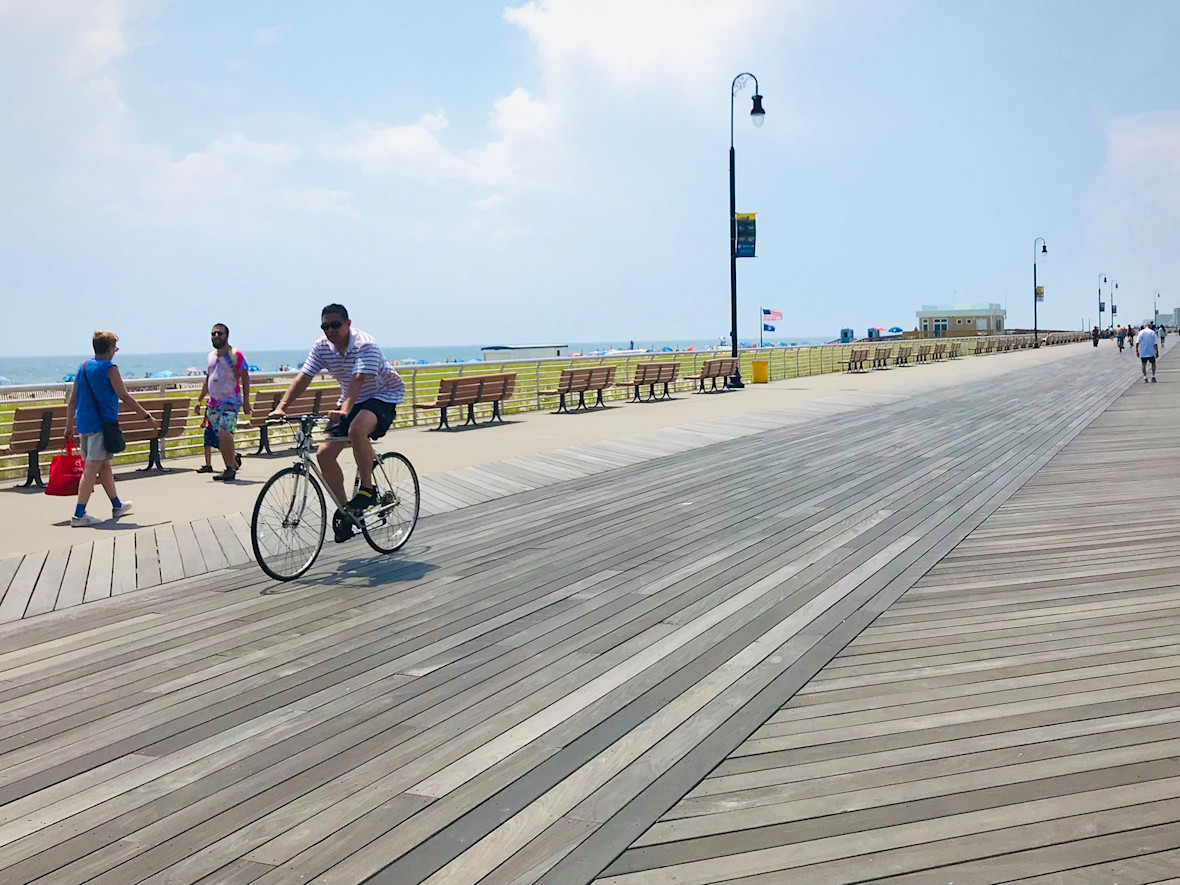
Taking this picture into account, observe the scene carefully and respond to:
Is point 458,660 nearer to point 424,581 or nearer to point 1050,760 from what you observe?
point 424,581

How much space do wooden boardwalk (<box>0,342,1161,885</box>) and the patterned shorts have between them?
421 cm

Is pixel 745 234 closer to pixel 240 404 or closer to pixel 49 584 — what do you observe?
pixel 240 404

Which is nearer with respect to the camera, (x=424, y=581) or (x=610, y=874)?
(x=610, y=874)

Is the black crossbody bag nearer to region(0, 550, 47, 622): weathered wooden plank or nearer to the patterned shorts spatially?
region(0, 550, 47, 622): weathered wooden plank

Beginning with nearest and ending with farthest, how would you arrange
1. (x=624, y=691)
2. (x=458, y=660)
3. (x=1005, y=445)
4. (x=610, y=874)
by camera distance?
(x=610, y=874) → (x=624, y=691) → (x=458, y=660) → (x=1005, y=445)

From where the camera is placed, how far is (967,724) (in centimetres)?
390

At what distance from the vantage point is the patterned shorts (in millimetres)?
11312

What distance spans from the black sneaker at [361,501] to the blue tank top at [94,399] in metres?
2.89

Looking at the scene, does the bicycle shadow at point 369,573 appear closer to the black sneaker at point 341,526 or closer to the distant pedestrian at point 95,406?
the black sneaker at point 341,526

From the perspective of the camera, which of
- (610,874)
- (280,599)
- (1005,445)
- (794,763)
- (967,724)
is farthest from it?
(1005,445)

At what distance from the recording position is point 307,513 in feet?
22.0

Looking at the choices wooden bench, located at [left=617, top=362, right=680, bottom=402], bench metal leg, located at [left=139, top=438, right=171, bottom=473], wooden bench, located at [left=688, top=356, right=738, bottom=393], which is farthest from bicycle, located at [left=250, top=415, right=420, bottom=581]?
wooden bench, located at [left=688, top=356, right=738, bottom=393]

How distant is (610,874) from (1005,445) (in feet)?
38.9

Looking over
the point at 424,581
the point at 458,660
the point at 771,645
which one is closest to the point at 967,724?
the point at 771,645
